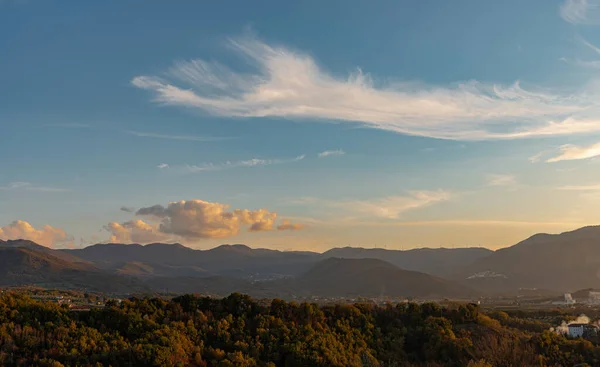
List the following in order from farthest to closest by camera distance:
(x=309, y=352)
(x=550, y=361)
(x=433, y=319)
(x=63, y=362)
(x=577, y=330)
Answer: (x=577, y=330) → (x=433, y=319) → (x=550, y=361) → (x=309, y=352) → (x=63, y=362)

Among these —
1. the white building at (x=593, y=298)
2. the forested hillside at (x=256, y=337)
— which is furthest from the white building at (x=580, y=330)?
the white building at (x=593, y=298)

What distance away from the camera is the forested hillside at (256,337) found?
32.8m

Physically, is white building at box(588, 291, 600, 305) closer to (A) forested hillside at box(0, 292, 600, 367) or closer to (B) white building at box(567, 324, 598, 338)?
(B) white building at box(567, 324, 598, 338)

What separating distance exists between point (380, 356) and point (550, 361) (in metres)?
12.1

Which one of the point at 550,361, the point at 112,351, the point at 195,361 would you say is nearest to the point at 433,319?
the point at 550,361

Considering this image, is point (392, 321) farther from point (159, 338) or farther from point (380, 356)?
point (159, 338)

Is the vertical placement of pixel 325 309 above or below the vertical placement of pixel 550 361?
above

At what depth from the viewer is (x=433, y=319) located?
4672cm

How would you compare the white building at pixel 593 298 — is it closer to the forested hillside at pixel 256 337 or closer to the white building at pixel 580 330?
the white building at pixel 580 330

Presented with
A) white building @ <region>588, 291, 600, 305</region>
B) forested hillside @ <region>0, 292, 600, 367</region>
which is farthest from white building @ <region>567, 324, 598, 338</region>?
white building @ <region>588, 291, 600, 305</region>

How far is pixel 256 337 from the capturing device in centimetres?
3812

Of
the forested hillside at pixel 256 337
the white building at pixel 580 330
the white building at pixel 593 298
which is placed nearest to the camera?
the forested hillside at pixel 256 337

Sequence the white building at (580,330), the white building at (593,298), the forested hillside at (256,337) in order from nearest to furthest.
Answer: the forested hillside at (256,337), the white building at (580,330), the white building at (593,298)

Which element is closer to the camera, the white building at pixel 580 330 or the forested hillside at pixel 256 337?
the forested hillside at pixel 256 337
